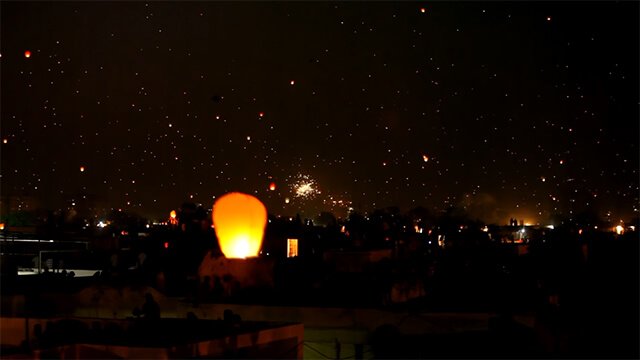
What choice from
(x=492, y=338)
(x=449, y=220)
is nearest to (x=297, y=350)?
(x=492, y=338)

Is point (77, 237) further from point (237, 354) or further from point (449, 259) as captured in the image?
point (237, 354)

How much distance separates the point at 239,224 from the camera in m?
24.7

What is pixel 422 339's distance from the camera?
17.0 meters

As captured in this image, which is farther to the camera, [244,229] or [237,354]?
[244,229]

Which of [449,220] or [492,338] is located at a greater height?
[449,220]

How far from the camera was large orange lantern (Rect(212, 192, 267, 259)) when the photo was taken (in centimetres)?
Answer: 2444

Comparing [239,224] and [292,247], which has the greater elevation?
[239,224]

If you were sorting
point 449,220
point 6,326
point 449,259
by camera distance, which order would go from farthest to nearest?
point 449,220
point 449,259
point 6,326

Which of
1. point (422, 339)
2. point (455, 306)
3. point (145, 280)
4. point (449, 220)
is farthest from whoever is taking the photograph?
point (449, 220)

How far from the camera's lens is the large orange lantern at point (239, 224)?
24438 mm

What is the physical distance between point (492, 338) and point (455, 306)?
4063 millimetres

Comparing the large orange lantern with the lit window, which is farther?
the lit window

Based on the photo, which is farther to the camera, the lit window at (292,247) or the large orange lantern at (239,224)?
the lit window at (292,247)

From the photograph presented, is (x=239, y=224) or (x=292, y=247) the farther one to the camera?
(x=292, y=247)
